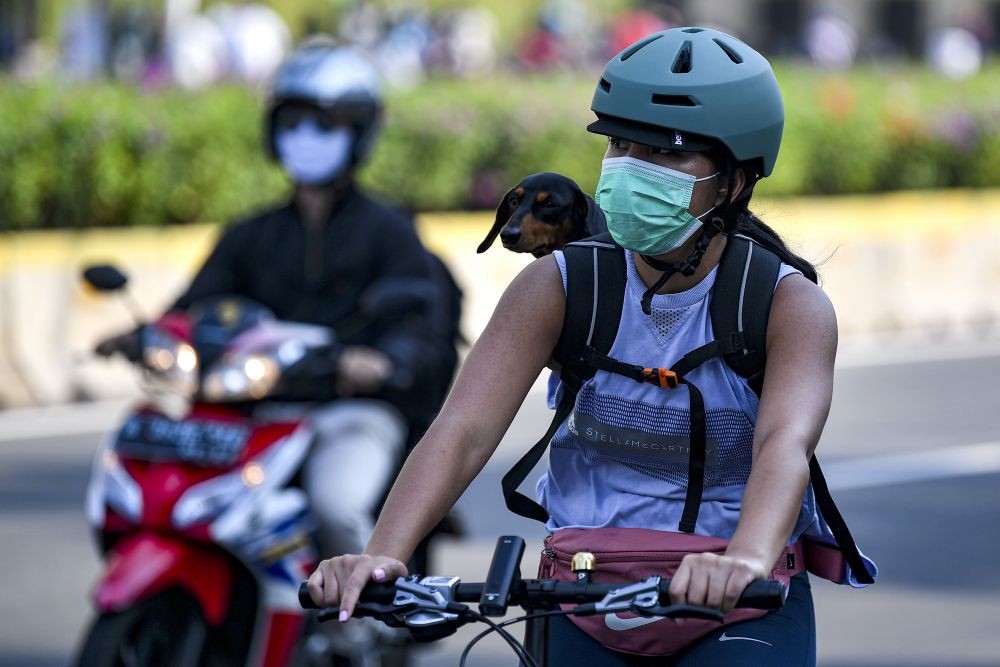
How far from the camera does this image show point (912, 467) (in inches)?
407

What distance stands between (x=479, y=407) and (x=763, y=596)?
73 cm

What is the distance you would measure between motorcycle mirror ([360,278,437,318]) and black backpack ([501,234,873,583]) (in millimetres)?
1781

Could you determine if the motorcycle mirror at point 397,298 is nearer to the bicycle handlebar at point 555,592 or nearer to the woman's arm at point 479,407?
the woman's arm at point 479,407

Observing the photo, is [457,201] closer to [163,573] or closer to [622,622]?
[163,573]

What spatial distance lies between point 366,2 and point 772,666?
34.5 meters

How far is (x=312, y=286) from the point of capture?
5.85 m

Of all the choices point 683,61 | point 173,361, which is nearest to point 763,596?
point 683,61

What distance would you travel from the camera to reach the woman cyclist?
3215 millimetres

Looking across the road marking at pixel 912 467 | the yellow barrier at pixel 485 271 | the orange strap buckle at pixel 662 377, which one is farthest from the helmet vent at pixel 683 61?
the road marking at pixel 912 467

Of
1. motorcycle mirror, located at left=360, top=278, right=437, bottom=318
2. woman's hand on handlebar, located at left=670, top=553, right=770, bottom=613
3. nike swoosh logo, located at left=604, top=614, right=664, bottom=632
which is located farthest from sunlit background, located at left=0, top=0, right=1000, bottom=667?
woman's hand on handlebar, located at left=670, top=553, right=770, bottom=613

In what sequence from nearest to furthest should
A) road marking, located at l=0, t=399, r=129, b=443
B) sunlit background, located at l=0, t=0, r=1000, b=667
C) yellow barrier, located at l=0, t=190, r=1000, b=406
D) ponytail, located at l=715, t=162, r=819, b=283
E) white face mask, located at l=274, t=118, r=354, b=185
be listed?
1. ponytail, located at l=715, t=162, r=819, b=283
2. white face mask, located at l=274, t=118, r=354, b=185
3. road marking, located at l=0, t=399, r=129, b=443
4. sunlit background, located at l=0, t=0, r=1000, b=667
5. yellow barrier, located at l=0, t=190, r=1000, b=406

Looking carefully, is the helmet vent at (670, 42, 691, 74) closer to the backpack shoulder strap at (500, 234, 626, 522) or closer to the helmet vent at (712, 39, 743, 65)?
the helmet vent at (712, 39, 743, 65)

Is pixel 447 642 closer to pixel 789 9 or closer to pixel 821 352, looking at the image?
pixel 821 352

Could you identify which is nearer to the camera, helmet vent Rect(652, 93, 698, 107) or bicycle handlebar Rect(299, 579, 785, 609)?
bicycle handlebar Rect(299, 579, 785, 609)
